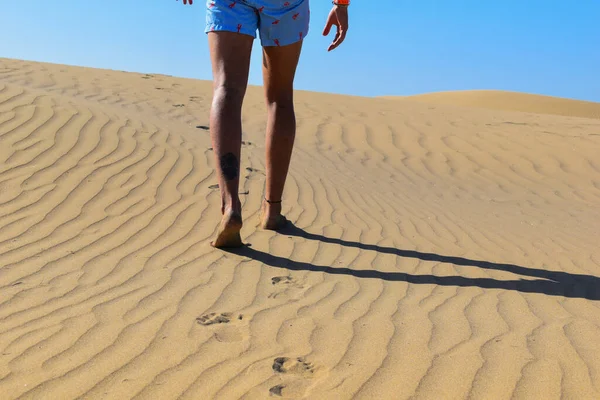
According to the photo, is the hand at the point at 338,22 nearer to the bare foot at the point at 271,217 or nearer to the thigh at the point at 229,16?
the thigh at the point at 229,16

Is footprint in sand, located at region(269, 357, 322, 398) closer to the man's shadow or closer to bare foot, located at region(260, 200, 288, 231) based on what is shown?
the man's shadow

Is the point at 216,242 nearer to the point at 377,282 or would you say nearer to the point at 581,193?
the point at 377,282

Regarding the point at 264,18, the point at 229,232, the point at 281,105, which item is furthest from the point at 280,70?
the point at 229,232

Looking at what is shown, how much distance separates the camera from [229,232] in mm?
3230

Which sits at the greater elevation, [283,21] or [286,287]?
[283,21]

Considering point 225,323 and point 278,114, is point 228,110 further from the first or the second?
point 225,323

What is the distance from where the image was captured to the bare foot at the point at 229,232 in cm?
313

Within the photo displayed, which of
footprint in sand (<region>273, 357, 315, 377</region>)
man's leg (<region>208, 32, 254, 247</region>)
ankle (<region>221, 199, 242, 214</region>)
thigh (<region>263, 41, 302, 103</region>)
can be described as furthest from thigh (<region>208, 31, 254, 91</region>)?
footprint in sand (<region>273, 357, 315, 377</region>)

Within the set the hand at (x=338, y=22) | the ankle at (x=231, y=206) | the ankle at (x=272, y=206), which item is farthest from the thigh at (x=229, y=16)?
the ankle at (x=272, y=206)

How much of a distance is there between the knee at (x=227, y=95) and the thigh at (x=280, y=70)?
354mm

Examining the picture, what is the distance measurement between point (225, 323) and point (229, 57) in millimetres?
1369

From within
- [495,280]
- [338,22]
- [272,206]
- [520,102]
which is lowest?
[495,280]

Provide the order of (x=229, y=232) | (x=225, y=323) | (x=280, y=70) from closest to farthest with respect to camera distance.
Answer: (x=225, y=323)
(x=229, y=232)
(x=280, y=70)

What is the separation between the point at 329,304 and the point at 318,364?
0.62 meters
